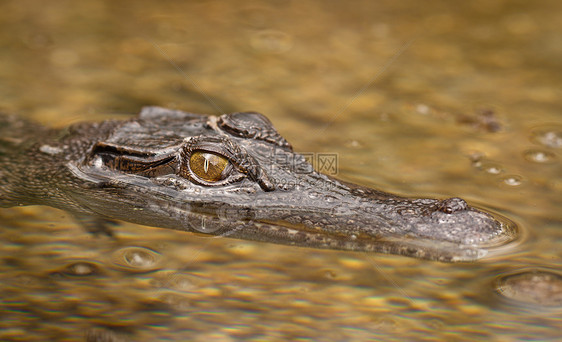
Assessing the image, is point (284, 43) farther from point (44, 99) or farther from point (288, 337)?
point (288, 337)

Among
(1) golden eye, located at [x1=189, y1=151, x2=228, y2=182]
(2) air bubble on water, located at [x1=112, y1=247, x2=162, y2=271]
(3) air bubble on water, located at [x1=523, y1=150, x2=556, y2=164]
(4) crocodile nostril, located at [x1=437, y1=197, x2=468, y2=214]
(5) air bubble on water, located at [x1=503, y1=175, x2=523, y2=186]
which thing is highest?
(3) air bubble on water, located at [x1=523, y1=150, x2=556, y2=164]

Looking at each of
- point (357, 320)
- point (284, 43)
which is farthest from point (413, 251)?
point (284, 43)

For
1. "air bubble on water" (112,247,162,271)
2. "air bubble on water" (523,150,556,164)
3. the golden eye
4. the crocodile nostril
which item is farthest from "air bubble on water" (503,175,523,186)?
"air bubble on water" (112,247,162,271)

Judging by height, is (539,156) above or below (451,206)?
above

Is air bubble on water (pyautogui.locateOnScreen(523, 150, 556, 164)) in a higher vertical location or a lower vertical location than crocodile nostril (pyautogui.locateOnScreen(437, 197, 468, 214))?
higher

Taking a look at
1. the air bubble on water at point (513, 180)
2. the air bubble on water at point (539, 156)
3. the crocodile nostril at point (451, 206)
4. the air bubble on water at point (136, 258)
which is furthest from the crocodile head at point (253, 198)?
the air bubble on water at point (539, 156)

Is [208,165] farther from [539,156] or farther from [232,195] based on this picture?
[539,156]

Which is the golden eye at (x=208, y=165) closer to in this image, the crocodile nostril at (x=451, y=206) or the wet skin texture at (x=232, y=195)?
the wet skin texture at (x=232, y=195)

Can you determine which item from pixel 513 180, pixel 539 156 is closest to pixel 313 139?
pixel 513 180

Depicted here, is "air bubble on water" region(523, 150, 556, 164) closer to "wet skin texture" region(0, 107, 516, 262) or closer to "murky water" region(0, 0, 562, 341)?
"murky water" region(0, 0, 562, 341)
